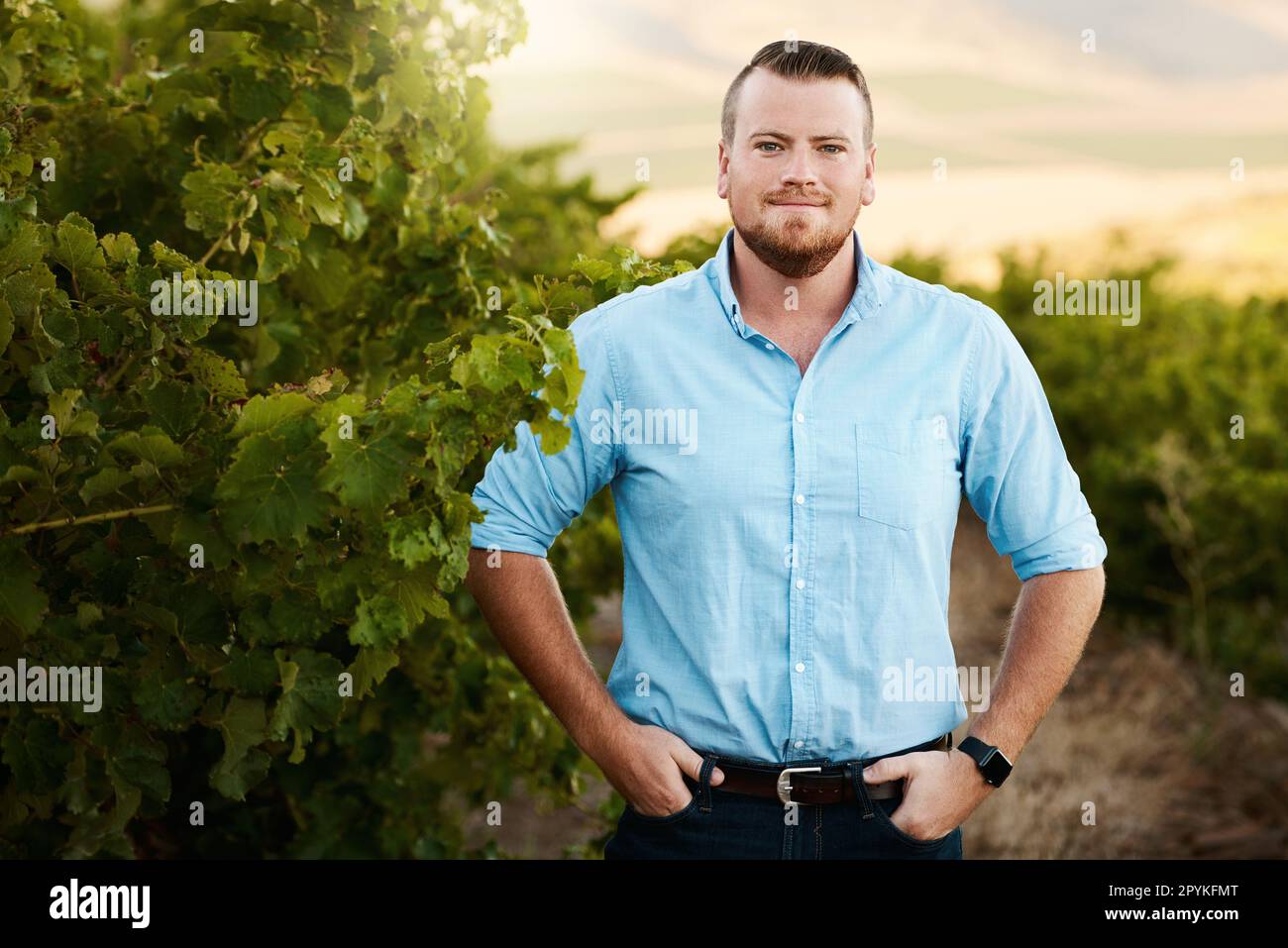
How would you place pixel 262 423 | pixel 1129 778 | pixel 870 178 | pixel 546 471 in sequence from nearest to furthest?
pixel 262 423, pixel 546 471, pixel 870 178, pixel 1129 778

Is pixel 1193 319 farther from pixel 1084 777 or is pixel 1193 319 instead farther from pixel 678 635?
pixel 678 635

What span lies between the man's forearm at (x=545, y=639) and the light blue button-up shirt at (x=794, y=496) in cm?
5

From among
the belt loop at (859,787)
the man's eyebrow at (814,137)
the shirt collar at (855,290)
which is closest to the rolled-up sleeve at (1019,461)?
the shirt collar at (855,290)

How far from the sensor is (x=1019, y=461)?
2697 millimetres

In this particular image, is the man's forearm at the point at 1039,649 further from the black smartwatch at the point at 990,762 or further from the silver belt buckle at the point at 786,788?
the silver belt buckle at the point at 786,788

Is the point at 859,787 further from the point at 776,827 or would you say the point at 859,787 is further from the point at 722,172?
the point at 722,172

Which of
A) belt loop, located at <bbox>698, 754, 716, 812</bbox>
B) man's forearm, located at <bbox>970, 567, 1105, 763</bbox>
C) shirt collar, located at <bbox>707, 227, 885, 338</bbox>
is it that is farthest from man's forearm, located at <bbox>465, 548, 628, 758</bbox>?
man's forearm, located at <bbox>970, 567, 1105, 763</bbox>

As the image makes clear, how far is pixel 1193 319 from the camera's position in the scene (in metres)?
9.66

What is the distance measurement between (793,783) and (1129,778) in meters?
4.26

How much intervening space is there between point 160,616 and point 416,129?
1436 millimetres

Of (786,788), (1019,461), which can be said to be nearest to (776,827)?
(786,788)

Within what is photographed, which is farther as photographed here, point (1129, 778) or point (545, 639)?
point (1129, 778)

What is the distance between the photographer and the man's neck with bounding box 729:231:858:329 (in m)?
2.73
